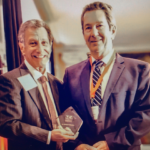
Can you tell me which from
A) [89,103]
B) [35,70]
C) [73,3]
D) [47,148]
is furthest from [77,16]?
[47,148]

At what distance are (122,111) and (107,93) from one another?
6.3 inches

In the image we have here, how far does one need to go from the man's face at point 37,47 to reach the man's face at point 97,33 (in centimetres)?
31

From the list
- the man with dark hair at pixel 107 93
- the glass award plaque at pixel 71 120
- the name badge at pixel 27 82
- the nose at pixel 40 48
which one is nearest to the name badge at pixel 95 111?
the man with dark hair at pixel 107 93

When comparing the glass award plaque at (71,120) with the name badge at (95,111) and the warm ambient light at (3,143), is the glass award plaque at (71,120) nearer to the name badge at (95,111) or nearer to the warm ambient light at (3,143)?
the name badge at (95,111)

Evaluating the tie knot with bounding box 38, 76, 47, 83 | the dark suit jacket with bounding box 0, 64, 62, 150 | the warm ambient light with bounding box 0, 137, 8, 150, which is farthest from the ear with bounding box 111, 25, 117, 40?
the warm ambient light with bounding box 0, 137, 8, 150

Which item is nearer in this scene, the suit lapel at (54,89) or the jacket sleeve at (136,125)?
the jacket sleeve at (136,125)

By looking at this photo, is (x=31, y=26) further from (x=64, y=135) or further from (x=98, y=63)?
(x=64, y=135)

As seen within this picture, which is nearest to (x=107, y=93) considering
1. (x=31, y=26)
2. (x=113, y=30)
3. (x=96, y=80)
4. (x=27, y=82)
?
(x=96, y=80)

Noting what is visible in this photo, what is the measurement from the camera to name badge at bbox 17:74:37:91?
4.85ft

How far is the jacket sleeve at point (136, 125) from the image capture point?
→ 1.39 m

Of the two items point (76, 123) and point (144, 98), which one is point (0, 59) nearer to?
point (76, 123)

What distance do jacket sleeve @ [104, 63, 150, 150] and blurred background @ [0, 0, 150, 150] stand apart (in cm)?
27

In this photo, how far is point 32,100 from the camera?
A: 1.46 m

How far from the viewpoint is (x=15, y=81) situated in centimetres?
148
